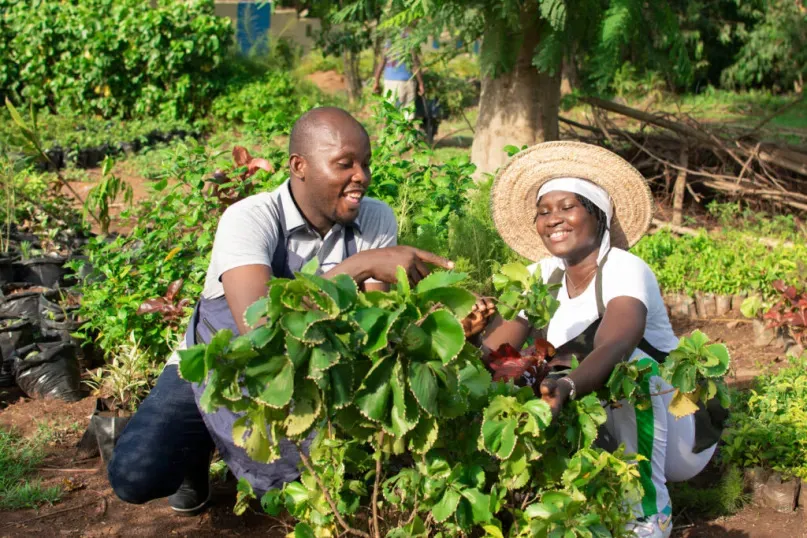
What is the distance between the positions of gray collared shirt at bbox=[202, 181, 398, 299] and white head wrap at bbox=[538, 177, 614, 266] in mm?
597

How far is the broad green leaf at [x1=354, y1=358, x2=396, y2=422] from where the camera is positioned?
1819 mm

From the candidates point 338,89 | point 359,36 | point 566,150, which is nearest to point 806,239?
point 566,150

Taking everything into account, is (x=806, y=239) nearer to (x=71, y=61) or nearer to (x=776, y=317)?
(x=776, y=317)

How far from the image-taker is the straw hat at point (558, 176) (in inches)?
126

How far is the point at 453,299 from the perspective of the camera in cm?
188

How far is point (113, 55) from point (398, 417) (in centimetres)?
1197

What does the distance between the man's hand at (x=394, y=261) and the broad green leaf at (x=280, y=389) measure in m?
0.77

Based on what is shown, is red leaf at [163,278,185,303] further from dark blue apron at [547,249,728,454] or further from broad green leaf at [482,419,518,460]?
broad green leaf at [482,419,518,460]

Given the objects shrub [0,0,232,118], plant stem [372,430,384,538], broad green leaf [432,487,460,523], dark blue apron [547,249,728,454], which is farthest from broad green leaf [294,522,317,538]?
shrub [0,0,232,118]

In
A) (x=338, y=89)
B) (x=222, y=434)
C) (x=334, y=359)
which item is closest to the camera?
(x=334, y=359)

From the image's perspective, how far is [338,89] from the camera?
16.8 metres

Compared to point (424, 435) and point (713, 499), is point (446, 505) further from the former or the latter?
point (713, 499)

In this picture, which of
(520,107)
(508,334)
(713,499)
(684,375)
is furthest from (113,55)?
(684,375)

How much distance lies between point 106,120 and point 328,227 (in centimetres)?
1061
